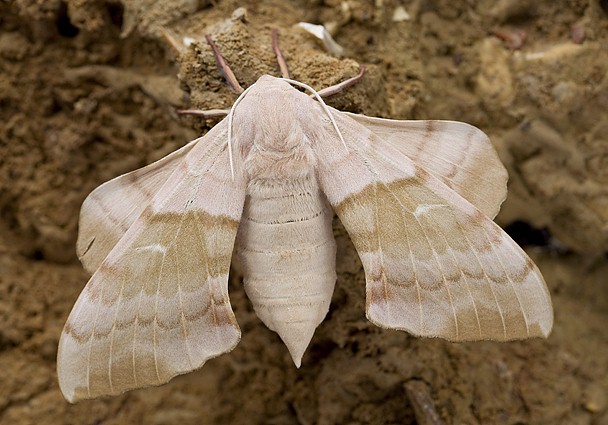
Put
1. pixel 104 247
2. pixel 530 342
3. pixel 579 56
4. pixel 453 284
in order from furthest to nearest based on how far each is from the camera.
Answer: pixel 530 342
pixel 579 56
pixel 104 247
pixel 453 284

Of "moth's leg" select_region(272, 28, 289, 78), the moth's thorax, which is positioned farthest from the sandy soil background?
the moth's thorax

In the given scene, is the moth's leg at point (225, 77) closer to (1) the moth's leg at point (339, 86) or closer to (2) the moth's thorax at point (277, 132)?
(2) the moth's thorax at point (277, 132)

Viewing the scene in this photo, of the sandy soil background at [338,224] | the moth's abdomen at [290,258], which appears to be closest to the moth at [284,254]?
the moth's abdomen at [290,258]

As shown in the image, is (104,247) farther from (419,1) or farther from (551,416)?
(551,416)

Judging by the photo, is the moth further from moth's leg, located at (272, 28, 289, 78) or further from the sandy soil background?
the sandy soil background

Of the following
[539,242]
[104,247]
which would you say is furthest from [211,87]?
[539,242]

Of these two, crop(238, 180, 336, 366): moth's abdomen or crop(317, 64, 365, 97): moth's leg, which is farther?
crop(317, 64, 365, 97): moth's leg

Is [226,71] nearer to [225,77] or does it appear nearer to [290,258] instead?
[225,77]
